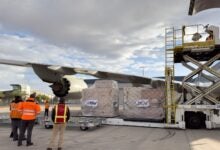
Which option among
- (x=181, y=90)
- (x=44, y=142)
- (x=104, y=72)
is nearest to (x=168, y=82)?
(x=181, y=90)

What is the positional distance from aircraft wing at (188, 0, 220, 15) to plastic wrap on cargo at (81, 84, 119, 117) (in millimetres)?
6827

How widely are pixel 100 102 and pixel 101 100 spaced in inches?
5.8

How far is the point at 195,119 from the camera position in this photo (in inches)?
605

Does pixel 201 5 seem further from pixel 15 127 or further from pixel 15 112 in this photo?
pixel 15 127

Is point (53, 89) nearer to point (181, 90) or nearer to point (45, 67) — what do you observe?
point (45, 67)

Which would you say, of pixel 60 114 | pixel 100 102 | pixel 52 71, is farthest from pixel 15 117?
pixel 100 102

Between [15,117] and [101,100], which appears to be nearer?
[15,117]

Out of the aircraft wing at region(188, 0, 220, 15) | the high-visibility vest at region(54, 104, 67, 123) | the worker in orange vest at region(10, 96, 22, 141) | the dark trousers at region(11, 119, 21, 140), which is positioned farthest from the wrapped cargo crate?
the high-visibility vest at region(54, 104, 67, 123)

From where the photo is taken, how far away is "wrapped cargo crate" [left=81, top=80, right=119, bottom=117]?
17.8 metres

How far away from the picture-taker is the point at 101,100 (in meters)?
17.9

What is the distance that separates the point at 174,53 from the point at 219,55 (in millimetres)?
2473

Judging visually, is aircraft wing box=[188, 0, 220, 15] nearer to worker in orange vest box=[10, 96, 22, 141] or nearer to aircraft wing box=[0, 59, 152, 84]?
aircraft wing box=[0, 59, 152, 84]

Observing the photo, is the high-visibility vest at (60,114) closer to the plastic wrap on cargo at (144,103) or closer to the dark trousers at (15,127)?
the dark trousers at (15,127)

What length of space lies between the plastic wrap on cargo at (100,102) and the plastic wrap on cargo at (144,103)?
2.75 ft
